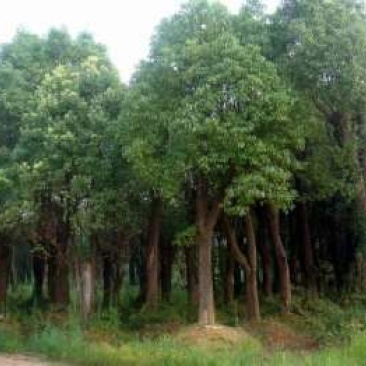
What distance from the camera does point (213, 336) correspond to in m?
21.2

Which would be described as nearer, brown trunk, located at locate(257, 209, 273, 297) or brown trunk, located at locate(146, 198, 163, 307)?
brown trunk, located at locate(146, 198, 163, 307)

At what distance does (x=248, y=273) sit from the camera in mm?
25891

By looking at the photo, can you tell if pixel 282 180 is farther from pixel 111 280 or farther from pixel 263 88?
pixel 111 280

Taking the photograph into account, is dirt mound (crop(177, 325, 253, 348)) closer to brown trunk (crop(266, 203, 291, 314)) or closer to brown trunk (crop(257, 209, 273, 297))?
brown trunk (crop(266, 203, 291, 314))

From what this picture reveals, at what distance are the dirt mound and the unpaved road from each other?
3.85m

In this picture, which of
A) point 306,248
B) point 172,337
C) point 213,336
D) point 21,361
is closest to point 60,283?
point 172,337

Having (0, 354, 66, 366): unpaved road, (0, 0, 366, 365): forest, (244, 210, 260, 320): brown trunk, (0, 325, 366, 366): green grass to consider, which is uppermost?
(0, 0, 366, 365): forest

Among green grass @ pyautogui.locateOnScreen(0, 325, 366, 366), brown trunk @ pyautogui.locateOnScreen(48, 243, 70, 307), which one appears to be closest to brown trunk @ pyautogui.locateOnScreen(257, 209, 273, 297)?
brown trunk @ pyautogui.locateOnScreen(48, 243, 70, 307)

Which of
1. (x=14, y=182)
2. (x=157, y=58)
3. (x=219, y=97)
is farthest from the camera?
(x=14, y=182)

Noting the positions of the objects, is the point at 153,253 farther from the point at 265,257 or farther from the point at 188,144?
the point at 188,144

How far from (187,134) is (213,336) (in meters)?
5.71

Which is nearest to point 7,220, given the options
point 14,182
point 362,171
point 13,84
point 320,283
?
point 14,182

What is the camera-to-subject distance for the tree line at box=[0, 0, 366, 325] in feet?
70.2

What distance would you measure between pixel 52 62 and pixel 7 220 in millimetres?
6427
